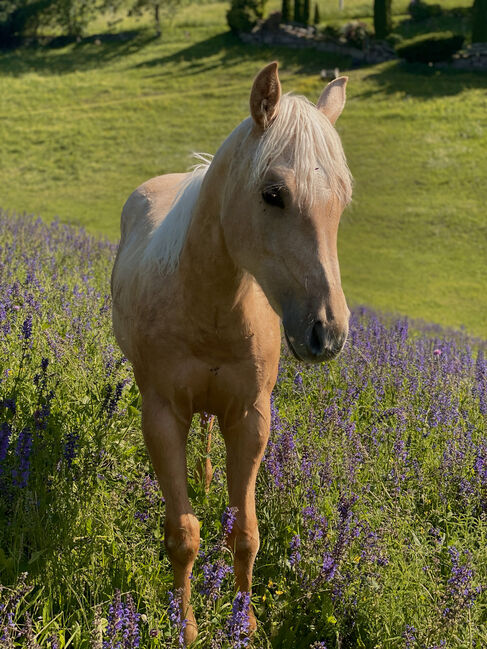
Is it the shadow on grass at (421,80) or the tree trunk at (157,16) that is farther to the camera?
the tree trunk at (157,16)

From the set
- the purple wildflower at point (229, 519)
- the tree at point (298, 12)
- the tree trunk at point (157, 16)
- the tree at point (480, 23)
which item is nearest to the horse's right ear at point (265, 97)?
the purple wildflower at point (229, 519)

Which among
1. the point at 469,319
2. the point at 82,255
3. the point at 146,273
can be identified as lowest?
the point at 469,319

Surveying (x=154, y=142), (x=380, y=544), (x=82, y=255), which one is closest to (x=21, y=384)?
(x=380, y=544)

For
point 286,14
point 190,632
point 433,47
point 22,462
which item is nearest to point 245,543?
point 190,632

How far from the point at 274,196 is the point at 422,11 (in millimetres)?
47549

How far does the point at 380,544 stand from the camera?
3.22 metres

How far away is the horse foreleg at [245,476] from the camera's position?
323cm

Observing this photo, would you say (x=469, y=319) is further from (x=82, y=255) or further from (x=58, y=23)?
(x=58, y=23)

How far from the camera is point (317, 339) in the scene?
242 centimetres

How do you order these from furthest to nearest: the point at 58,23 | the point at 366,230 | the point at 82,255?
the point at 58,23 → the point at 366,230 → the point at 82,255

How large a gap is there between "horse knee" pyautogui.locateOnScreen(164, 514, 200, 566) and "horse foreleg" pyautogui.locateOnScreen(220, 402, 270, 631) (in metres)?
0.24

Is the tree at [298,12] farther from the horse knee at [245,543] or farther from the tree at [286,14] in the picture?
the horse knee at [245,543]

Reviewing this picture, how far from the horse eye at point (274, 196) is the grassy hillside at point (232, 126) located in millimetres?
12051

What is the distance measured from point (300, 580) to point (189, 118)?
1109 inches
